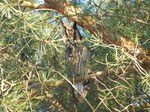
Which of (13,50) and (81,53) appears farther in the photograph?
(81,53)

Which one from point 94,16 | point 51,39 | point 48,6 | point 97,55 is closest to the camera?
point 51,39

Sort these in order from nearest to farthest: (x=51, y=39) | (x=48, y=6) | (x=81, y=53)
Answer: (x=51, y=39), (x=48, y=6), (x=81, y=53)

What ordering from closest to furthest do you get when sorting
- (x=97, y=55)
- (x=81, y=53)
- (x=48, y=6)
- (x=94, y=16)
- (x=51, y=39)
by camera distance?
(x=51, y=39) → (x=94, y=16) → (x=48, y=6) → (x=97, y=55) → (x=81, y=53)

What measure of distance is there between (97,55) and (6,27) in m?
1.00

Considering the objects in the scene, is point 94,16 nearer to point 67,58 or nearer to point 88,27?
point 88,27

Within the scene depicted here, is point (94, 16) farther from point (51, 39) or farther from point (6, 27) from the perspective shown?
point (6, 27)

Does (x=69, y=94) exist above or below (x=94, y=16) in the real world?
below

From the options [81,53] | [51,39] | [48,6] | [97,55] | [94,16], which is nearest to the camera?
[51,39]

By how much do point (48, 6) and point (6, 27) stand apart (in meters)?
0.42

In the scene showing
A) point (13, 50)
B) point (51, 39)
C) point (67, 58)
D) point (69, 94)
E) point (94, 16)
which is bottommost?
point (69, 94)

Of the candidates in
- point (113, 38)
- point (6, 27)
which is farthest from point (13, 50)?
point (113, 38)

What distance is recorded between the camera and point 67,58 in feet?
10.1

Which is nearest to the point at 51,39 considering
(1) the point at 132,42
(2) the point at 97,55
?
(1) the point at 132,42

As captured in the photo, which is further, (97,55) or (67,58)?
(67,58)
